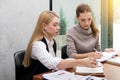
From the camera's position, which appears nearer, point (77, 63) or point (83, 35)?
point (77, 63)

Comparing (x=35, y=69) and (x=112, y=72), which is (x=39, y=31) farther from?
(x=112, y=72)

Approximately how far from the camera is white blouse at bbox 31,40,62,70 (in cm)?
169

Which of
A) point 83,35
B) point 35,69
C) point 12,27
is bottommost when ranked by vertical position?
point 35,69

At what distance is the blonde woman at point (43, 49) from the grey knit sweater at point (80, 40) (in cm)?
36

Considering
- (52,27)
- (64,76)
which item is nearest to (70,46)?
(52,27)

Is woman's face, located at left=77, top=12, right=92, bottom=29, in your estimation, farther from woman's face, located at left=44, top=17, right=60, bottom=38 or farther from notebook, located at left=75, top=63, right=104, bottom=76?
notebook, located at left=75, top=63, right=104, bottom=76

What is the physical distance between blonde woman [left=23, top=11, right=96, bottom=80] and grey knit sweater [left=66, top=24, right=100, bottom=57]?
14.1 inches

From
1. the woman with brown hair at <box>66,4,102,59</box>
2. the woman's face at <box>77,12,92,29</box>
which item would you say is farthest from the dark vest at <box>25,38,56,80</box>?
the woman's face at <box>77,12,92,29</box>

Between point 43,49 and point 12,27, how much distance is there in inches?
29.4

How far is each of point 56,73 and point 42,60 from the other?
20cm

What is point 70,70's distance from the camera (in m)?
1.70

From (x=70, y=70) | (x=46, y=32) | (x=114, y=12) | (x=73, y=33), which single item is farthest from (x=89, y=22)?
(x=114, y=12)

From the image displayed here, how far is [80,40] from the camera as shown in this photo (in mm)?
2402

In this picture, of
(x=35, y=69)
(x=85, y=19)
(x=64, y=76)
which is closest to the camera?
(x=64, y=76)
